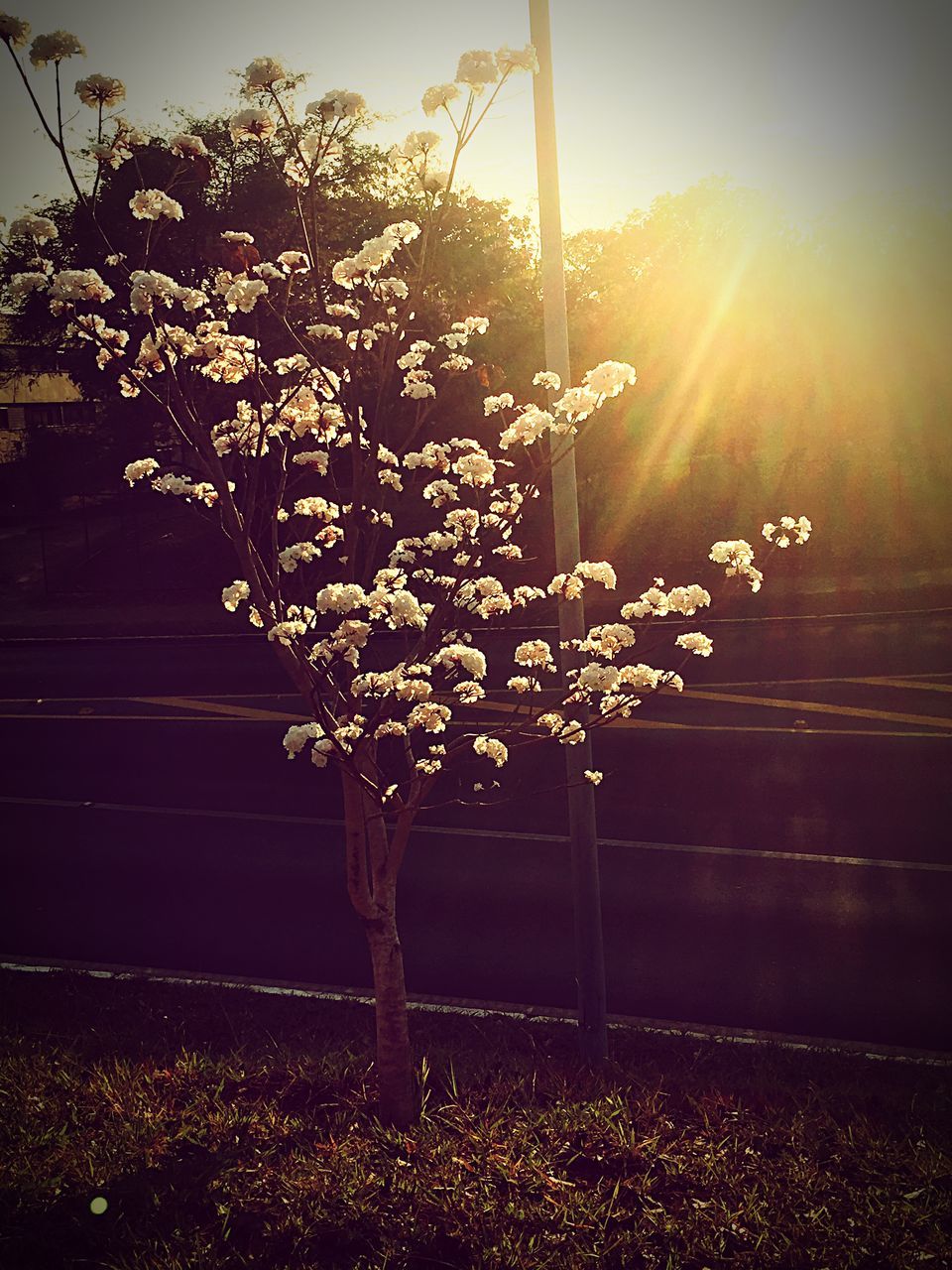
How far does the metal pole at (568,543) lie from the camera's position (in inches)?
313

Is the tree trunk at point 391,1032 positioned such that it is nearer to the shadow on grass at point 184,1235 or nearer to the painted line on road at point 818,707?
the shadow on grass at point 184,1235

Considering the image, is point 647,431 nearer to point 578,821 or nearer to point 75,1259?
point 578,821

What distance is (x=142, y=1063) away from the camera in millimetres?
8195

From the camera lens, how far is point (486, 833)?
13.5m

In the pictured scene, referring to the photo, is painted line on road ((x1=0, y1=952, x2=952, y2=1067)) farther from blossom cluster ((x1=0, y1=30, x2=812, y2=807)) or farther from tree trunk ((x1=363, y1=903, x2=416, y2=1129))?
blossom cluster ((x1=0, y1=30, x2=812, y2=807))

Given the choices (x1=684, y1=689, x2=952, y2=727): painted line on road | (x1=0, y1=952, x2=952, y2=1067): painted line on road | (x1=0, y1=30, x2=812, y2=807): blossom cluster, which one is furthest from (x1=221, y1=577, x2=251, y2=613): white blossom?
(x1=684, y1=689, x2=952, y2=727): painted line on road

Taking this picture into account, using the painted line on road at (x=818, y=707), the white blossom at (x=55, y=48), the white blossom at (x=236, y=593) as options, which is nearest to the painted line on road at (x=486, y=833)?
the painted line on road at (x=818, y=707)

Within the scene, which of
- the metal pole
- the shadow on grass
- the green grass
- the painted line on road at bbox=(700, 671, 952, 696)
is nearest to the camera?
the shadow on grass

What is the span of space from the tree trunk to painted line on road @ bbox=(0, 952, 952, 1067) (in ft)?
6.38

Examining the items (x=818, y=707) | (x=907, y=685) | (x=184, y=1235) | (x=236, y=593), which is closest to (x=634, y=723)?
(x=818, y=707)

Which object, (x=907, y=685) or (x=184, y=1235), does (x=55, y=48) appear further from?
(x=907, y=685)

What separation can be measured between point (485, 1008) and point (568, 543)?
4.22 meters

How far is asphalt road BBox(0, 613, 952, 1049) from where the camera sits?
9.96 metres

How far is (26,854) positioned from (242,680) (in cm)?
860
